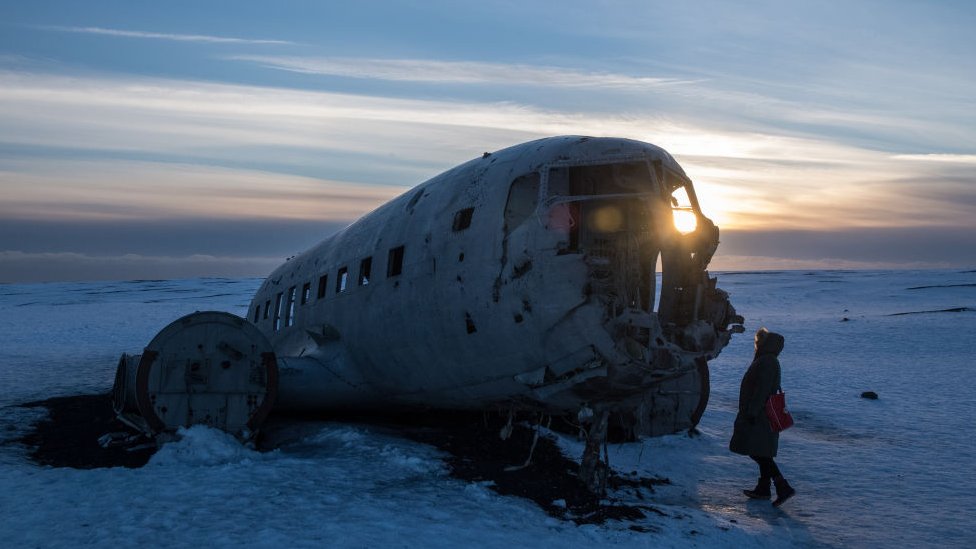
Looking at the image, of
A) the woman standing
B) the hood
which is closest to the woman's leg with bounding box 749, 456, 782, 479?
the woman standing

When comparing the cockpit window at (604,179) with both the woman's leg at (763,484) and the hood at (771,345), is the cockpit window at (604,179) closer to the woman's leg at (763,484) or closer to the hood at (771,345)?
the hood at (771,345)

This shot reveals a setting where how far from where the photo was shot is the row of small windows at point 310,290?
Result: 12.5 m

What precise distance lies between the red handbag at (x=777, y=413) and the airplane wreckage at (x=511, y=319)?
148cm

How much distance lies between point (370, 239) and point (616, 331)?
20.3 ft

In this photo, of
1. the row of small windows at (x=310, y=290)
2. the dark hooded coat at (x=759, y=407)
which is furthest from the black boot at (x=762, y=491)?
the row of small windows at (x=310, y=290)

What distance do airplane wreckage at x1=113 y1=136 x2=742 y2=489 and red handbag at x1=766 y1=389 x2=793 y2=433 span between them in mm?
1479

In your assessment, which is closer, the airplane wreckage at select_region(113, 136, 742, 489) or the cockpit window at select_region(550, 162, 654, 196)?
the airplane wreckage at select_region(113, 136, 742, 489)

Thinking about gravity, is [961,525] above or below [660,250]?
below

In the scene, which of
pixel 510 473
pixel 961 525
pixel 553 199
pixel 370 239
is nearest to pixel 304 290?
Result: pixel 370 239

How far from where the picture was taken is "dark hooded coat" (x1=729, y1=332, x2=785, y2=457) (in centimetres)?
1059

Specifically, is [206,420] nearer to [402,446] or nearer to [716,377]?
[402,446]

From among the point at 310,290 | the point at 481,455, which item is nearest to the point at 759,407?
the point at 481,455

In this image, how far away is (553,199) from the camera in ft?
31.0

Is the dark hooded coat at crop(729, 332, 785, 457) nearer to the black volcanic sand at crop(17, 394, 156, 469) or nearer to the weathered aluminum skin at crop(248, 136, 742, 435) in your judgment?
the weathered aluminum skin at crop(248, 136, 742, 435)
